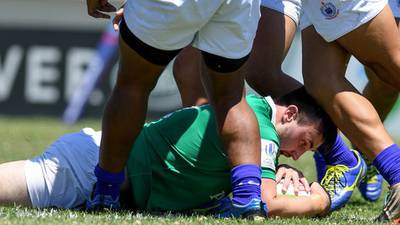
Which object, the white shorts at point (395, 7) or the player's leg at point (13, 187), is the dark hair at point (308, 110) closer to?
the white shorts at point (395, 7)

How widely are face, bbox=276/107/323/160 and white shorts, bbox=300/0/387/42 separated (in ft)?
1.46

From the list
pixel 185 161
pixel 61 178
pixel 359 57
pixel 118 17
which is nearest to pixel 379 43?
pixel 359 57

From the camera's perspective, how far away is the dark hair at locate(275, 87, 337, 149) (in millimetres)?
4840

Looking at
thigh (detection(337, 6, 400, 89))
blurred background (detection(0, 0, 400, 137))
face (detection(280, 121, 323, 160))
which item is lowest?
blurred background (detection(0, 0, 400, 137))

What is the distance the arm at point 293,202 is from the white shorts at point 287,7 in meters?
1.18

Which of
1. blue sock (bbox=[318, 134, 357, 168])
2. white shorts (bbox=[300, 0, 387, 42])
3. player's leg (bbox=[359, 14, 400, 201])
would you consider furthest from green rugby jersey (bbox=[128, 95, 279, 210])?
player's leg (bbox=[359, 14, 400, 201])

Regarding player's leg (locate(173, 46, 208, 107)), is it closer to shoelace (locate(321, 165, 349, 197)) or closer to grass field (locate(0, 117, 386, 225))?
shoelace (locate(321, 165, 349, 197))

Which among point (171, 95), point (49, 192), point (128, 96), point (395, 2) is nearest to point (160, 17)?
point (128, 96)

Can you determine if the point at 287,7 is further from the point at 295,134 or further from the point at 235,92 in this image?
the point at 235,92

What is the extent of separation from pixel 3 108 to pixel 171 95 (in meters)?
2.41

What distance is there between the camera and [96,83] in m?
13.5

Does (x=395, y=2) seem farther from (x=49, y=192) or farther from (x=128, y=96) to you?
(x=49, y=192)

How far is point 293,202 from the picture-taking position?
464 cm

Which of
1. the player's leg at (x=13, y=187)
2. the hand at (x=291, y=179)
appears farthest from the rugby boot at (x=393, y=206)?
the player's leg at (x=13, y=187)
